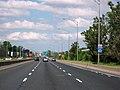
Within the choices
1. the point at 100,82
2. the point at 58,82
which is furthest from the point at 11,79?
the point at 100,82

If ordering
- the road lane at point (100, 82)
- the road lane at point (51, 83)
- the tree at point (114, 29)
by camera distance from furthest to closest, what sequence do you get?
the tree at point (114, 29), the road lane at point (100, 82), the road lane at point (51, 83)

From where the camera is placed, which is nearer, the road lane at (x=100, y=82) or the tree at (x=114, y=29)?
the road lane at (x=100, y=82)

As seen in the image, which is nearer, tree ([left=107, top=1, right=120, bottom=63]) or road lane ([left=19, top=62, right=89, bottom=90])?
road lane ([left=19, top=62, right=89, bottom=90])

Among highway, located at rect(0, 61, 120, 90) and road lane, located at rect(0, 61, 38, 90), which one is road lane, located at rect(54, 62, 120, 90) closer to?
highway, located at rect(0, 61, 120, 90)

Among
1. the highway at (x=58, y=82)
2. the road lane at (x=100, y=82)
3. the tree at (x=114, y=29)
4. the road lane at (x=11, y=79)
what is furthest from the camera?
the tree at (x=114, y=29)

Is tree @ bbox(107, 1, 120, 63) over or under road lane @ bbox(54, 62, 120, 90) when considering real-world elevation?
over

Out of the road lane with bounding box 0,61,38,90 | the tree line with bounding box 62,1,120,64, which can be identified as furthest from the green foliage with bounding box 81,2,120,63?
the road lane with bounding box 0,61,38,90

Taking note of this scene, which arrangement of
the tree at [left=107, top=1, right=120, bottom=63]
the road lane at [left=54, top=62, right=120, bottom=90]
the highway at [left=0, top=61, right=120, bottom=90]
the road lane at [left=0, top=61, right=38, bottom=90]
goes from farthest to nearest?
the tree at [left=107, top=1, right=120, bottom=63], the road lane at [left=0, top=61, right=38, bottom=90], the road lane at [left=54, top=62, right=120, bottom=90], the highway at [left=0, top=61, right=120, bottom=90]

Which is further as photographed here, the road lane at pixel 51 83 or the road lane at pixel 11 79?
the road lane at pixel 11 79

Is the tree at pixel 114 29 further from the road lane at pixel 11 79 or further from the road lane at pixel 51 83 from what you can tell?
the road lane at pixel 51 83

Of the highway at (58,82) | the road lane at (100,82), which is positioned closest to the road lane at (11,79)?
the highway at (58,82)

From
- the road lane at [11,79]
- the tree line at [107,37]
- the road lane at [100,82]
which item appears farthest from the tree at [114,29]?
the road lane at [100,82]

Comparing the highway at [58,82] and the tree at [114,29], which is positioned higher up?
the tree at [114,29]

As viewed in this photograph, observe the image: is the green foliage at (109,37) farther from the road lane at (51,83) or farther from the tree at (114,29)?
the road lane at (51,83)
